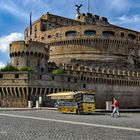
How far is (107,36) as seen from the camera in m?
71.2

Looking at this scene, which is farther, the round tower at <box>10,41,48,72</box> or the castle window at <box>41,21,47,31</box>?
the castle window at <box>41,21,47,31</box>

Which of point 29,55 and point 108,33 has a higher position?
point 108,33

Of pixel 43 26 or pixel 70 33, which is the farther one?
pixel 43 26

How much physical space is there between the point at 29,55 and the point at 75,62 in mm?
13678

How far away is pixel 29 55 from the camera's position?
4853cm

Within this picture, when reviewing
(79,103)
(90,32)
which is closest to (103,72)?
(90,32)

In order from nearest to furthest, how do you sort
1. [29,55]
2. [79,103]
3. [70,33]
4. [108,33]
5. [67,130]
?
[67,130] → [79,103] → [29,55] → [70,33] → [108,33]

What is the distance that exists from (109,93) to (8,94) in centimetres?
1862

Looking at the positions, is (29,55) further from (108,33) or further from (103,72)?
(108,33)

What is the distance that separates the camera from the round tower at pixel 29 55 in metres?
48.5

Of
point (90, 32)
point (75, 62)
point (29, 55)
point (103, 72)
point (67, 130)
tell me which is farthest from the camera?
point (90, 32)

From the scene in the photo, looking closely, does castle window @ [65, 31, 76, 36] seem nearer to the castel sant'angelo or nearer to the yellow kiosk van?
the castel sant'angelo

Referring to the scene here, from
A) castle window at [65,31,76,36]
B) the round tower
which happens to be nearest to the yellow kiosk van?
the round tower

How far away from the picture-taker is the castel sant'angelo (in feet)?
135
